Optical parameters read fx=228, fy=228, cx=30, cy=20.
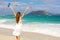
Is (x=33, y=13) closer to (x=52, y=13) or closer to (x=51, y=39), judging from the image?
(x=52, y=13)

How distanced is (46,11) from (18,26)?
28.8 m

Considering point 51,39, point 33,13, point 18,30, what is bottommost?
point 33,13

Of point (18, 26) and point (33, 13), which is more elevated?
point (18, 26)

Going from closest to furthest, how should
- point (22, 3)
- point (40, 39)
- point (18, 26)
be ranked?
point (18, 26), point (40, 39), point (22, 3)

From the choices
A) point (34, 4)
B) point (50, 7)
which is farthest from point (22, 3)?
point (50, 7)

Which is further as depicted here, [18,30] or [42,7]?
[42,7]

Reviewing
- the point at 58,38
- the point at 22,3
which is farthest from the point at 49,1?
the point at 58,38

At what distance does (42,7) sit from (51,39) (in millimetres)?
26656

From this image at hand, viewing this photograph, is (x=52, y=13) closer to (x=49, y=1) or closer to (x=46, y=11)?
(x=46, y=11)

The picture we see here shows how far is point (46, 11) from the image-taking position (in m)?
35.9

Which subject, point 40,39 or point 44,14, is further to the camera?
point 44,14

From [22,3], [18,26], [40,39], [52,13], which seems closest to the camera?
[18,26]

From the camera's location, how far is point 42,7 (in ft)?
119

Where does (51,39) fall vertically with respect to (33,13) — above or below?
above
